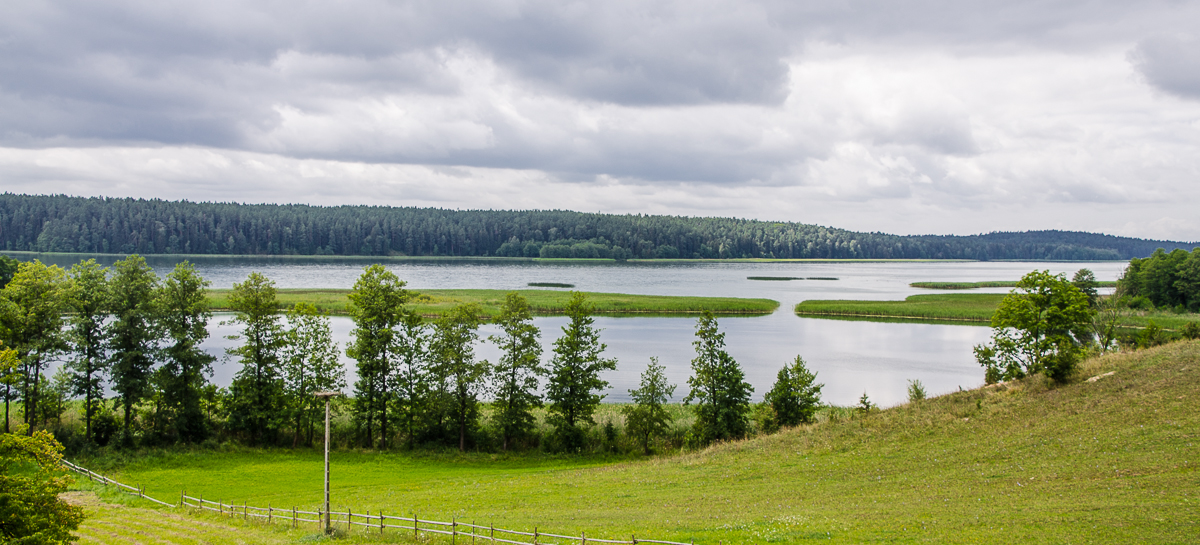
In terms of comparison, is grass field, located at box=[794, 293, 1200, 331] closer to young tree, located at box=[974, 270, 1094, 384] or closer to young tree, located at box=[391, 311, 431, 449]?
young tree, located at box=[974, 270, 1094, 384]

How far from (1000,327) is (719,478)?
2611cm

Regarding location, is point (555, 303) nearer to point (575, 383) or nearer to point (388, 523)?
point (575, 383)

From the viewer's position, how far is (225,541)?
71.8 feet

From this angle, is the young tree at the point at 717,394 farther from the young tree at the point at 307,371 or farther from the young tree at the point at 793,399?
the young tree at the point at 307,371

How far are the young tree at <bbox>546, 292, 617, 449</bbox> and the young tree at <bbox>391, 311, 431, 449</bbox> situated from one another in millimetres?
7623

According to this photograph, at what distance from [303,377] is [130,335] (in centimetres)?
942

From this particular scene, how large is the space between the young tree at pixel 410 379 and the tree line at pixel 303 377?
0.12 meters

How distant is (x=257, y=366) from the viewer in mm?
42969

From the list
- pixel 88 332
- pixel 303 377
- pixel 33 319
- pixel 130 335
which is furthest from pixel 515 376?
pixel 33 319

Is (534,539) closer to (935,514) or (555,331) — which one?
(935,514)

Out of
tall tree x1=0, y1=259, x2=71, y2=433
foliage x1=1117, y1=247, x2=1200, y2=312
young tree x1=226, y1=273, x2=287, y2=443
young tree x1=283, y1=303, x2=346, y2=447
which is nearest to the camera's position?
tall tree x1=0, y1=259, x2=71, y2=433

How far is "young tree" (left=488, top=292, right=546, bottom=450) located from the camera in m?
42.3

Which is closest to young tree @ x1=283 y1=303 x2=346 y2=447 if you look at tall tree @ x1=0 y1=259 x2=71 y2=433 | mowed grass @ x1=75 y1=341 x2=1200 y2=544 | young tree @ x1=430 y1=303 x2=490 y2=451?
mowed grass @ x1=75 y1=341 x2=1200 y2=544

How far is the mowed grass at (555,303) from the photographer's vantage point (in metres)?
92.2
